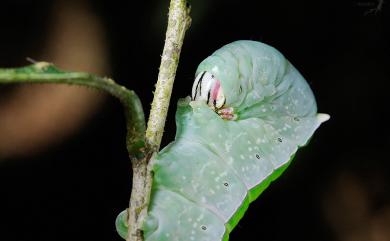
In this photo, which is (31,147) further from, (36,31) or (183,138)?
(183,138)

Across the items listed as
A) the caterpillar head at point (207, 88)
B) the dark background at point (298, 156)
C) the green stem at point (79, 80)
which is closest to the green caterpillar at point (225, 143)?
the caterpillar head at point (207, 88)

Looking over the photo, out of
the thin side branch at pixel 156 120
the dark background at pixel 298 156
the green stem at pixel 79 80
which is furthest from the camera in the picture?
the dark background at pixel 298 156

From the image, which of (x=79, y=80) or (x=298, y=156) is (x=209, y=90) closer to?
(x=79, y=80)

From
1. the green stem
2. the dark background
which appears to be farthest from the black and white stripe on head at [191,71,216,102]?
the dark background

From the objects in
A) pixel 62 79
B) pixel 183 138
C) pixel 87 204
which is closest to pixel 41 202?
pixel 87 204

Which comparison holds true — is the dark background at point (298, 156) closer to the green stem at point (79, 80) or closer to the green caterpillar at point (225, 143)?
the green caterpillar at point (225, 143)

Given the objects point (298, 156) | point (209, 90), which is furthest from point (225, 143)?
point (298, 156)

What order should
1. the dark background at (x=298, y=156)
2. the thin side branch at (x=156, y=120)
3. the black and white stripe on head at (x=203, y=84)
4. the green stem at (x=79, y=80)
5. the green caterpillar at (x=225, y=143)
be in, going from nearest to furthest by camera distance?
1. the green stem at (x=79, y=80)
2. the thin side branch at (x=156, y=120)
3. the green caterpillar at (x=225, y=143)
4. the black and white stripe on head at (x=203, y=84)
5. the dark background at (x=298, y=156)

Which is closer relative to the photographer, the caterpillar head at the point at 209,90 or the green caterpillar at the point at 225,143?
the green caterpillar at the point at 225,143
